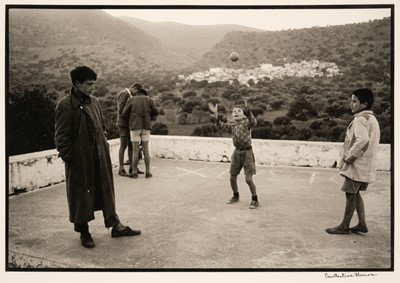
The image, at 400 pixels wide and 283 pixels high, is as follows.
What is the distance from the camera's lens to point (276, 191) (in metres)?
5.71

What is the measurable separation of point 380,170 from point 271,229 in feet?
12.3

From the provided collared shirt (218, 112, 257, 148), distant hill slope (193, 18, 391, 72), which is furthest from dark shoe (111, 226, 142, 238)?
distant hill slope (193, 18, 391, 72)

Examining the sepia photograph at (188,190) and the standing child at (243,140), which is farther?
the standing child at (243,140)

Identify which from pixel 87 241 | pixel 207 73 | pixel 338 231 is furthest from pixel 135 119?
pixel 207 73

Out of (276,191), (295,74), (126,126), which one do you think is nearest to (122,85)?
(295,74)

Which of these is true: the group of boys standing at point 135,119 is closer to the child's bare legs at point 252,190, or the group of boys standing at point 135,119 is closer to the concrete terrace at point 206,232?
the concrete terrace at point 206,232

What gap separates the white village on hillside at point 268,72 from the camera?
28.8 m

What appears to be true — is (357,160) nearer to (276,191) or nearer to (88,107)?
(276,191)

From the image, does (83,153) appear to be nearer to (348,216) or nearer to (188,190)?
(188,190)

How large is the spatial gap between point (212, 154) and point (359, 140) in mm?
4196

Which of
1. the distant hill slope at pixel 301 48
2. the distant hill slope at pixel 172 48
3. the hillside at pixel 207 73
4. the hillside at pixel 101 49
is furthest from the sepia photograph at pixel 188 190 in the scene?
the distant hill slope at pixel 301 48
